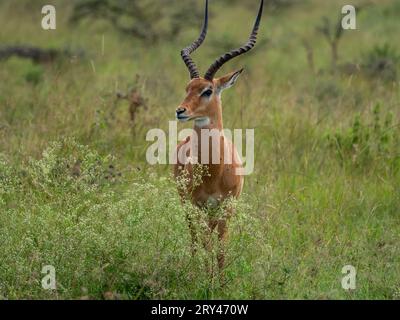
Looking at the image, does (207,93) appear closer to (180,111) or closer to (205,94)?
(205,94)

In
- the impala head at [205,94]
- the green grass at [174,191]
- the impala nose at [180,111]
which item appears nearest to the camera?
the green grass at [174,191]

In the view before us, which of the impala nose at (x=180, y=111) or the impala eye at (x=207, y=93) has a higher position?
the impala eye at (x=207, y=93)

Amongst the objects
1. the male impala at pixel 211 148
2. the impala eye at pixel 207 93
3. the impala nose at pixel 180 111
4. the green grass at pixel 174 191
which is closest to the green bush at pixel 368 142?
the green grass at pixel 174 191

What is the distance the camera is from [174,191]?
5.73 meters

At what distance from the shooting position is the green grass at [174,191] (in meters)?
5.60

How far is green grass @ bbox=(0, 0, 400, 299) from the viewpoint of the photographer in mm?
5598

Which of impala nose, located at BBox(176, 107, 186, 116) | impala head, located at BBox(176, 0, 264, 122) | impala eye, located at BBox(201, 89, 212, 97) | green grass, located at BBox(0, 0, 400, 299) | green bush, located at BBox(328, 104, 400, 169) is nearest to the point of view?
green grass, located at BBox(0, 0, 400, 299)

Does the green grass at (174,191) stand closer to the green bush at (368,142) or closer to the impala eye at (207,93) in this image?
the green bush at (368,142)

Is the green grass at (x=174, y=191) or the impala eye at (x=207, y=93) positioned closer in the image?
the green grass at (x=174, y=191)

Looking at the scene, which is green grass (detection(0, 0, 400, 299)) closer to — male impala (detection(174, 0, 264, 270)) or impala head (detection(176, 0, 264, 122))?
male impala (detection(174, 0, 264, 270))

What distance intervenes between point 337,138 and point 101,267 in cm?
366

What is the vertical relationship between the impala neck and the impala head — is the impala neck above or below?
below

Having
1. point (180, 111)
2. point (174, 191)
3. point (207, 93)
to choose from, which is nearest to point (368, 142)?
point (207, 93)

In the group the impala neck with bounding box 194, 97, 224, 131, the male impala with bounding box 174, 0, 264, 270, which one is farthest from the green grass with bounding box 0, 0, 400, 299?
Result: the impala neck with bounding box 194, 97, 224, 131
